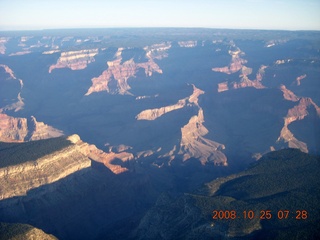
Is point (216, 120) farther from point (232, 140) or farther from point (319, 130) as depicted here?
point (319, 130)

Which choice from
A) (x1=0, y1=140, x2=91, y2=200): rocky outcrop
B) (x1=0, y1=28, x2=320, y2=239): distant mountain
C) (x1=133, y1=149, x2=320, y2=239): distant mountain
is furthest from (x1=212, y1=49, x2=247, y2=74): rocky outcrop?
(x1=133, y1=149, x2=320, y2=239): distant mountain

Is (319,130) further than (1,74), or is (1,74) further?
(1,74)

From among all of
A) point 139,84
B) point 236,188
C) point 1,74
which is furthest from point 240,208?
point 1,74

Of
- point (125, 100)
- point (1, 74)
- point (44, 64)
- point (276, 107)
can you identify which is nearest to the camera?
point (276, 107)

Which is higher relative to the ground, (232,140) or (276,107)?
(276,107)

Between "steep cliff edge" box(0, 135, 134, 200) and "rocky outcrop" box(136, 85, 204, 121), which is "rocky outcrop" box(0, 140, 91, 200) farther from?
"rocky outcrop" box(136, 85, 204, 121)

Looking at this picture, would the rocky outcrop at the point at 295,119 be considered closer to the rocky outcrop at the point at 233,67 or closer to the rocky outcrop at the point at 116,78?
the rocky outcrop at the point at 233,67
